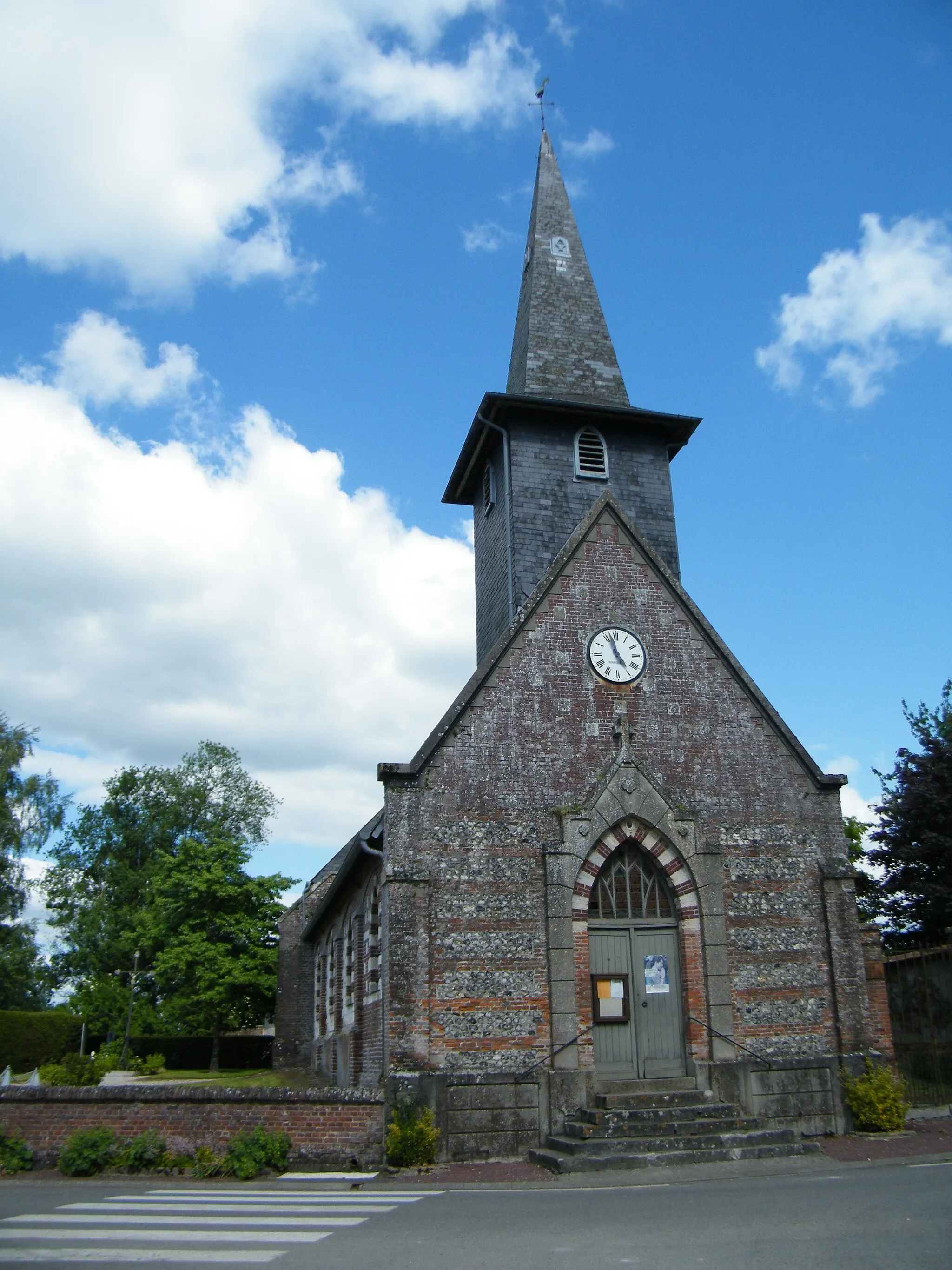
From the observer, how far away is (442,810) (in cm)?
1388

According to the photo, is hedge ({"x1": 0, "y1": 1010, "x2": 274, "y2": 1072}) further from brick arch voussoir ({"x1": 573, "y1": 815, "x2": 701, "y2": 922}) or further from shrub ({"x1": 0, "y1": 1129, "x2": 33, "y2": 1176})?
brick arch voussoir ({"x1": 573, "y1": 815, "x2": 701, "y2": 922})

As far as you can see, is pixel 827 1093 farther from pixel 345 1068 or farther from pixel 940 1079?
pixel 345 1068

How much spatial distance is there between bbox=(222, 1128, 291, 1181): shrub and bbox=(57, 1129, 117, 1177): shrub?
4.73 ft

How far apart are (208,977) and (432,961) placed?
2000 cm

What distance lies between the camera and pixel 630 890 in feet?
47.5

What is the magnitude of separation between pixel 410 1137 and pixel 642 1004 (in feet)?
12.4

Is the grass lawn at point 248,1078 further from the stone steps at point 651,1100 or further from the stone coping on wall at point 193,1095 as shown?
the stone steps at point 651,1100

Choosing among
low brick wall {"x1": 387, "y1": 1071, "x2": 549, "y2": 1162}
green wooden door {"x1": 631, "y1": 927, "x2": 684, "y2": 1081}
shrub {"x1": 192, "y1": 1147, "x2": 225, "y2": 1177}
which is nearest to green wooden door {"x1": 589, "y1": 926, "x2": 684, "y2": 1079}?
green wooden door {"x1": 631, "y1": 927, "x2": 684, "y2": 1081}

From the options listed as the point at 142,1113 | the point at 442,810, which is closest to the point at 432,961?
the point at 442,810

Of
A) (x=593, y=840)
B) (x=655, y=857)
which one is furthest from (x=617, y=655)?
(x=655, y=857)

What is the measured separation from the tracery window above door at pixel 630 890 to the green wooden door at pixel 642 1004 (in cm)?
22

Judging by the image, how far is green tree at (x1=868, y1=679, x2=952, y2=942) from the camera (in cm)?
2217

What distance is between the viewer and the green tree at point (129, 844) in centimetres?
4306

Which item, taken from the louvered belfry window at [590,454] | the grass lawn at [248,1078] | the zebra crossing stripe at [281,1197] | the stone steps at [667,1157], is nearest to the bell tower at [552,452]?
the louvered belfry window at [590,454]
